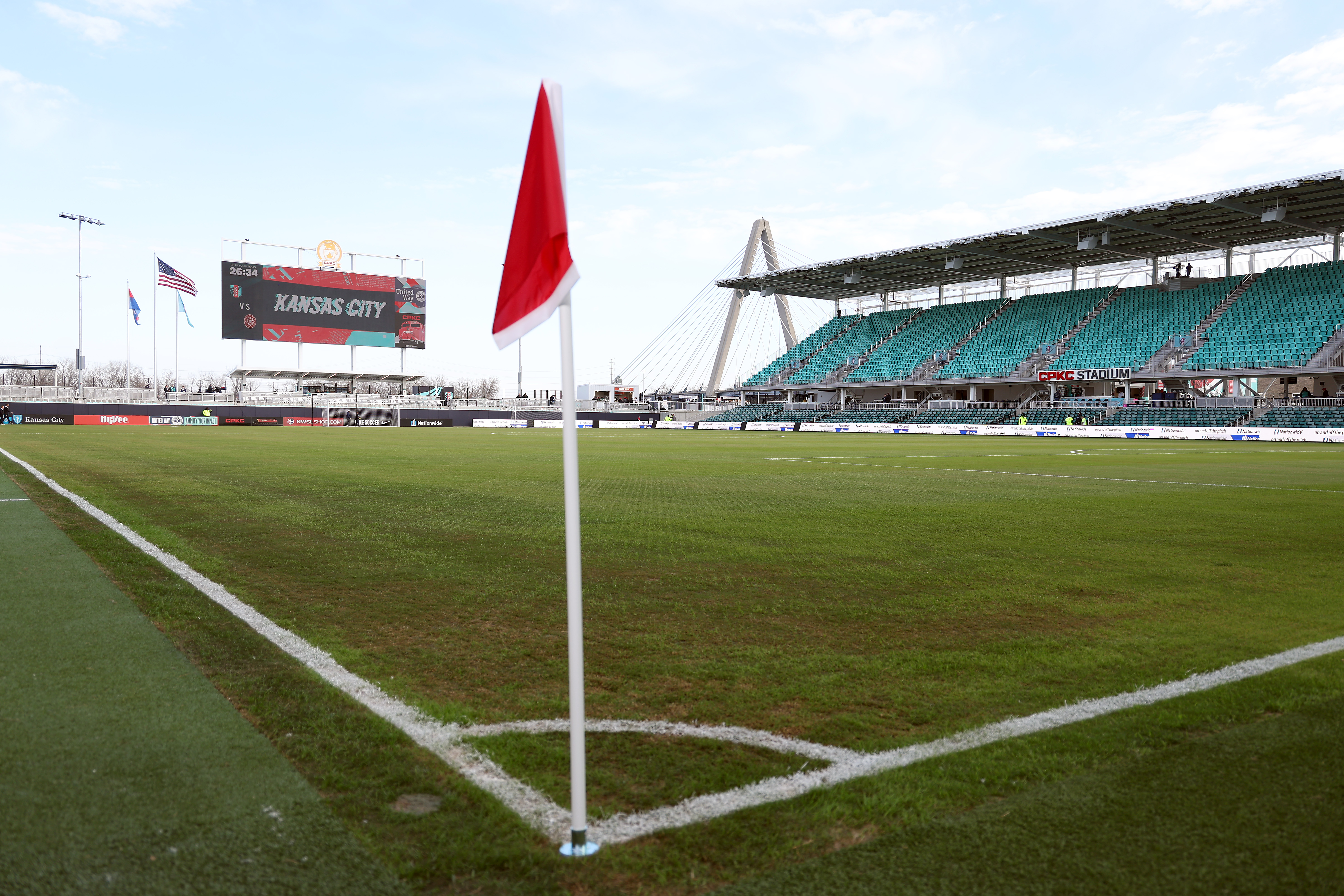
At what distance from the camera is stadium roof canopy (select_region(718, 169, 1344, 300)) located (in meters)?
38.2

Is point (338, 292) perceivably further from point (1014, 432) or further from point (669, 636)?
point (669, 636)

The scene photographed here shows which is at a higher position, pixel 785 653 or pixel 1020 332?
pixel 1020 332

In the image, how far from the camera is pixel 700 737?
10.0 feet

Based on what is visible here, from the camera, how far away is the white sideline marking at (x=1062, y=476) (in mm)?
13023

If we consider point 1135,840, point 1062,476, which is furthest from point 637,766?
point 1062,476

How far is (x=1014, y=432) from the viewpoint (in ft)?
145

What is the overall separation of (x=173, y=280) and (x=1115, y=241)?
52.1 m

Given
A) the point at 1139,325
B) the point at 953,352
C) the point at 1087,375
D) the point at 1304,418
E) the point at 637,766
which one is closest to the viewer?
the point at 637,766

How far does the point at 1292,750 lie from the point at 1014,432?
145 ft

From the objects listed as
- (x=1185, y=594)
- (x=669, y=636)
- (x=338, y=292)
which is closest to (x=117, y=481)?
(x=669, y=636)

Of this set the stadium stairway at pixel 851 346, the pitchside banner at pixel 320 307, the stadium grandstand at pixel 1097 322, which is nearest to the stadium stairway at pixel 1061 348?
the stadium grandstand at pixel 1097 322

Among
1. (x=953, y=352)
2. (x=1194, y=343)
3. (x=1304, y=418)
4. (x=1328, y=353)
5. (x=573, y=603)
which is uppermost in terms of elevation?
(x=953, y=352)

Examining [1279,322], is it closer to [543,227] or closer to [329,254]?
[543,227]

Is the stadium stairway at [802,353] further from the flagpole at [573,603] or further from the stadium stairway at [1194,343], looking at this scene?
the flagpole at [573,603]
